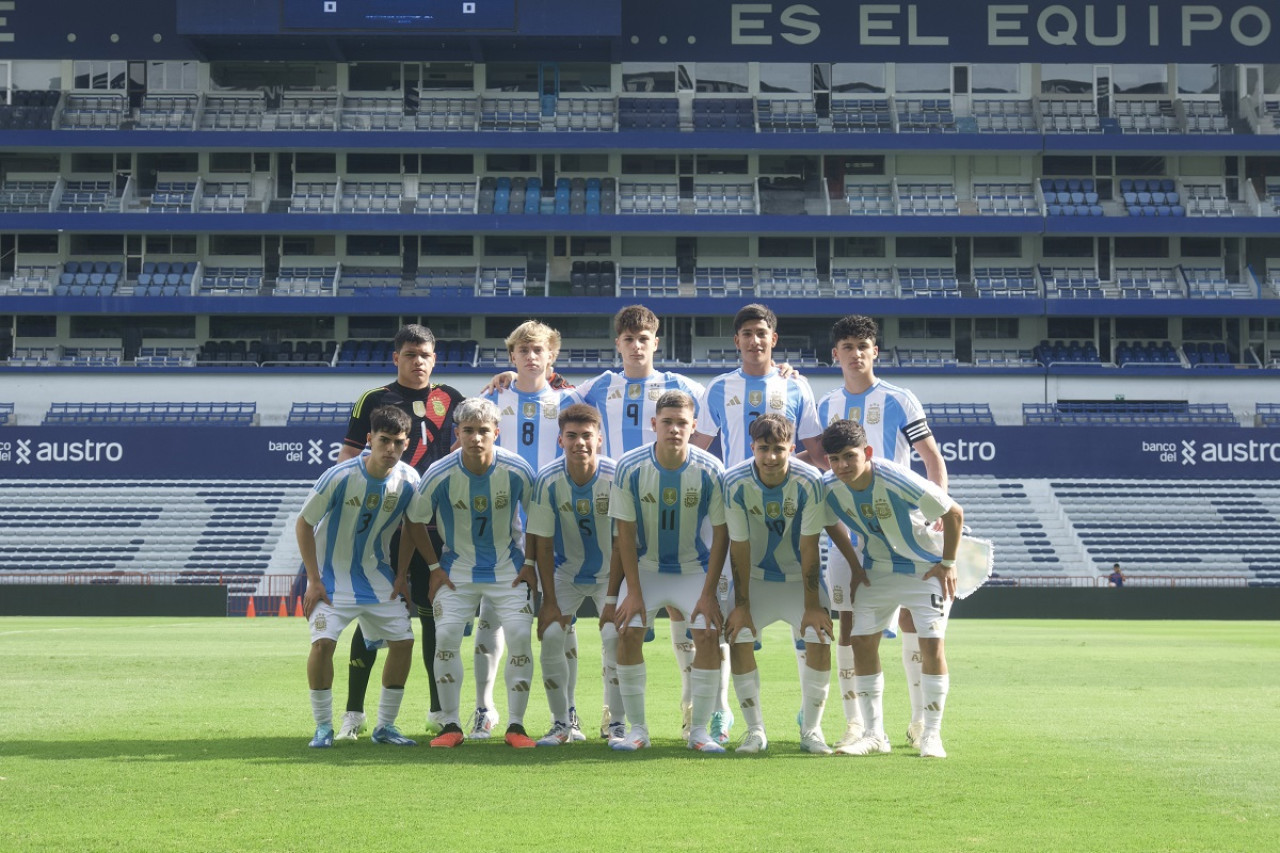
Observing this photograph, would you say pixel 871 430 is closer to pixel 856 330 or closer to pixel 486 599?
pixel 856 330

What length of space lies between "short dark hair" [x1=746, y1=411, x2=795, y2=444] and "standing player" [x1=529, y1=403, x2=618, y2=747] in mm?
935

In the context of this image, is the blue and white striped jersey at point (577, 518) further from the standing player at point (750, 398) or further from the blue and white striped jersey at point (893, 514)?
the blue and white striped jersey at point (893, 514)

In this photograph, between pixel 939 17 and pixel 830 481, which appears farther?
pixel 939 17

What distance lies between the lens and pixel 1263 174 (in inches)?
1725

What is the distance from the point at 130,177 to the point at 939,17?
24.2 m

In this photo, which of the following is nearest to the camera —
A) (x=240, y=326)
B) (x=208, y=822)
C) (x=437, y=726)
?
(x=208, y=822)

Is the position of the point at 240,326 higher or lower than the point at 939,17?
lower

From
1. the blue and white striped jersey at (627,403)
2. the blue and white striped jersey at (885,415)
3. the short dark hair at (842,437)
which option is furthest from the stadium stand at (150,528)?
the short dark hair at (842,437)

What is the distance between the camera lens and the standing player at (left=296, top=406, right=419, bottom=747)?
317 inches

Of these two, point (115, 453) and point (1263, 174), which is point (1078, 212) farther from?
point (115, 453)

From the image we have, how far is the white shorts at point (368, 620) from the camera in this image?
8.08m

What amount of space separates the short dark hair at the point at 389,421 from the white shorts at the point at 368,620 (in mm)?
1003

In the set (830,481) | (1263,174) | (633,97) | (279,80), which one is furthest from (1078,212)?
(830,481)

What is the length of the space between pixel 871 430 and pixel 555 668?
8.32 feet
